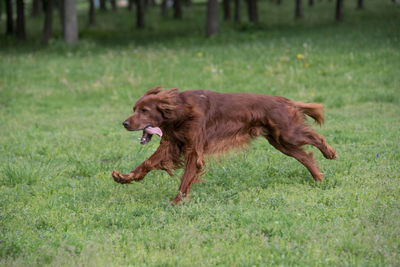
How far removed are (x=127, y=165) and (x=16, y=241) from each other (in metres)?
2.52

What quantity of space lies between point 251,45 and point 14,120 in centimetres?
947

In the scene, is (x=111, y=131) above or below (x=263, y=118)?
below

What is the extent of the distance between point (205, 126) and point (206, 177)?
1.02 meters

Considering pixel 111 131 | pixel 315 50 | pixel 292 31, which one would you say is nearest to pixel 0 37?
pixel 292 31

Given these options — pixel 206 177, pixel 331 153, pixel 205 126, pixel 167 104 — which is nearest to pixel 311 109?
pixel 331 153

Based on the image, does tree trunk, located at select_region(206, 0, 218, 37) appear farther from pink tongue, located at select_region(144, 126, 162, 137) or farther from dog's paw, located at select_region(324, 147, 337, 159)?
pink tongue, located at select_region(144, 126, 162, 137)

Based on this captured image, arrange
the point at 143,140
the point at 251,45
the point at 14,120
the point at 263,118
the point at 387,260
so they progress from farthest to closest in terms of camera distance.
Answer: the point at 251,45
the point at 14,120
the point at 263,118
the point at 143,140
the point at 387,260

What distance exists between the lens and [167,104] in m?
5.04

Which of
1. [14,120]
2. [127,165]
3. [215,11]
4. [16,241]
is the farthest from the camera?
[215,11]

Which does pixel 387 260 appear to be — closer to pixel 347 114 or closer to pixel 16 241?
pixel 16 241

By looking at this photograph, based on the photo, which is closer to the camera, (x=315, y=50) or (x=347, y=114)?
(x=347, y=114)

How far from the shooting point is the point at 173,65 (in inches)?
544

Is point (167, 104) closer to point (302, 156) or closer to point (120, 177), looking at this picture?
point (120, 177)

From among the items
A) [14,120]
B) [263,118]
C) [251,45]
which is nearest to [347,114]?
[263,118]
